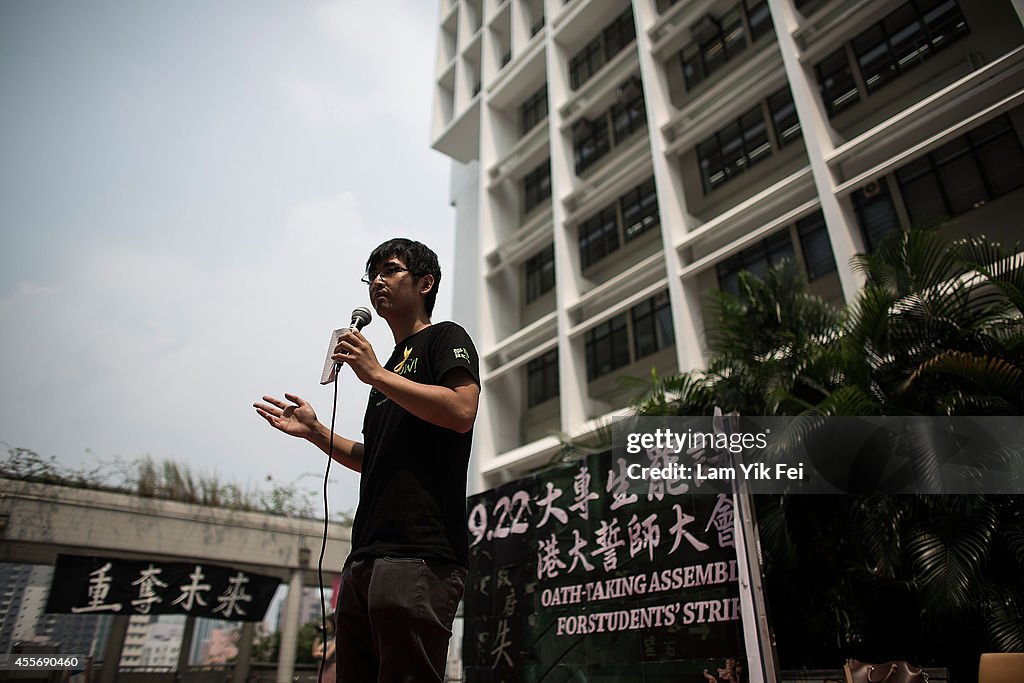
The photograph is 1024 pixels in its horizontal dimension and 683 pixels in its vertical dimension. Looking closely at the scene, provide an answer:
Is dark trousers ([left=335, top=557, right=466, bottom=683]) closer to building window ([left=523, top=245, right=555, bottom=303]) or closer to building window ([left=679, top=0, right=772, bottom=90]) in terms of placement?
building window ([left=679, top=0, right=772, bottom=90])

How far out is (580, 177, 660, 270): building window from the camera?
1427cm

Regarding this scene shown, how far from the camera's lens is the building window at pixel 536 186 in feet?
56.8

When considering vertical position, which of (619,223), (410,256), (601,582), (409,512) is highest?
(619,223)

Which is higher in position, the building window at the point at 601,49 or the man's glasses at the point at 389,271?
the building window at the point at 601,49

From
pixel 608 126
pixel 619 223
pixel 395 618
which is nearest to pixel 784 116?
pixel 619 223

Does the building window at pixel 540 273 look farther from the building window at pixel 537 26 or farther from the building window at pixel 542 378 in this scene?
the building window at pixel 537 26

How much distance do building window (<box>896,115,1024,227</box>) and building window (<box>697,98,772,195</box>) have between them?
2.84 metres

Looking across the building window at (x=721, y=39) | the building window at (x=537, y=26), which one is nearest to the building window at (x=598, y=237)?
the building window at (x=721, y=39)

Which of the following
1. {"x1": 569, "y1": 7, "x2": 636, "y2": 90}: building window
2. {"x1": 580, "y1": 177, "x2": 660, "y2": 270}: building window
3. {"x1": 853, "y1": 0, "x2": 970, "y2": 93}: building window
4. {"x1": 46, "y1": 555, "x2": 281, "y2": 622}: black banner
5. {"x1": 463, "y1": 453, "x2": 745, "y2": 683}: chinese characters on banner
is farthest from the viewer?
{"x1": 569, "y1": 7, "x2": 636, "y2": 90}: building window

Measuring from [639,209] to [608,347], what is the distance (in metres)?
3.21

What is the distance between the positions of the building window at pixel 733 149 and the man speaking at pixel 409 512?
39.9 ft

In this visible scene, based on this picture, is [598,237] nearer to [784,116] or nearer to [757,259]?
[757,259]

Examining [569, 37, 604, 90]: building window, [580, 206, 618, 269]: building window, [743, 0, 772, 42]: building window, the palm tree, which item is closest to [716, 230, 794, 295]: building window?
[580, 206, 618, 269]: building window

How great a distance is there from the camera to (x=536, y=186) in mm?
17703
